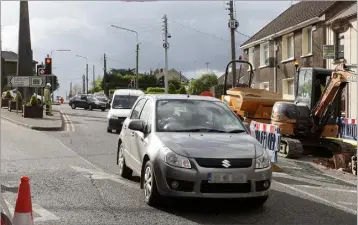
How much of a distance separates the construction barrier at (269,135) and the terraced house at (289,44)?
13.6 meters

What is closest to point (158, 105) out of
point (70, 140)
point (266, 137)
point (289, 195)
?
point (289, 195)

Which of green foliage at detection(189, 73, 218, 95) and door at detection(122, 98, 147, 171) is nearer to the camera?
door at detection(122, 98, 147, 171)

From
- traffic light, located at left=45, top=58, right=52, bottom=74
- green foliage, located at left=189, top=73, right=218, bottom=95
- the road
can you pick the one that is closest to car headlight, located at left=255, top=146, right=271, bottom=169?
the road

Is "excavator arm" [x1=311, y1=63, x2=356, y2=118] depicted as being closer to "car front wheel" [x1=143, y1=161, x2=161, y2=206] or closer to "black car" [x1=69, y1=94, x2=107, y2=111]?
"car front wheel" [x1=143, y1=161, x2=161, y2=206]

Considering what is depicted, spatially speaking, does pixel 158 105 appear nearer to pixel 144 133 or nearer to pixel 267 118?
pixel 144 133

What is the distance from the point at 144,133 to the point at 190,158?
1428mm

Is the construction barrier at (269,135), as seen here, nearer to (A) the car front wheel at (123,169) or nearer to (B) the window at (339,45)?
(A) the car front wheel at (123,169)

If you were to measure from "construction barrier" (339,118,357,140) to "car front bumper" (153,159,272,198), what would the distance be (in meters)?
11.6

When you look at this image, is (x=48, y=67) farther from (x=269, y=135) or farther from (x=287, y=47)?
(x=269, y=135)

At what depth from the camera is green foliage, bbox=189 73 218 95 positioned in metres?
61.7

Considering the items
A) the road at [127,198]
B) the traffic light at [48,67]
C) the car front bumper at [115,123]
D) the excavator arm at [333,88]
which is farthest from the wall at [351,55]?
the traffic light at [48,67]

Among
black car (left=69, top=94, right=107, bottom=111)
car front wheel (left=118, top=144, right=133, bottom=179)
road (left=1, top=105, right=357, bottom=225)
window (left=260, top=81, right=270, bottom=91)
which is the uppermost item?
window (left=260, top=81, right=270, bottom=91)

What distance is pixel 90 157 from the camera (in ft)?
39.7

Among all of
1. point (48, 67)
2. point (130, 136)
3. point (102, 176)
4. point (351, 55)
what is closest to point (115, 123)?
point (102, 176)
